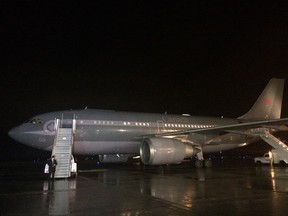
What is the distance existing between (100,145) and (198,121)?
28.5 ft

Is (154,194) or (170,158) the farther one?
(170,158)

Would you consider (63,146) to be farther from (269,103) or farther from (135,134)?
(269,103)

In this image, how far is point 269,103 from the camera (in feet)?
97.2

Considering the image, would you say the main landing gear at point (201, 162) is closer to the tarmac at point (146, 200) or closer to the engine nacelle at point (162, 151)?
the engine nacelle at point (162, 151)

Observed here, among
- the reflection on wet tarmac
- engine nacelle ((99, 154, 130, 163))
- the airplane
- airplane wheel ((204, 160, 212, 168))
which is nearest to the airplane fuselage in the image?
the airplane

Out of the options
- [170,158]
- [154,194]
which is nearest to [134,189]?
[154,194]

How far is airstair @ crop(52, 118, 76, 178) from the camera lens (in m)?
14.6

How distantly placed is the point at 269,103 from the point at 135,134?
15.8 metres

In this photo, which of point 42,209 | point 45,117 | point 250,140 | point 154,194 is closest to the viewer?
point 42,209

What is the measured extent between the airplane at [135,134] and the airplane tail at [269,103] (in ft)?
19.3

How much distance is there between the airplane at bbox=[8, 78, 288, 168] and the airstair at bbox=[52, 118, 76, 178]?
0.25m

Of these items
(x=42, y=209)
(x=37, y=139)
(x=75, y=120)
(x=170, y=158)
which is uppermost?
(x=75, y=120)

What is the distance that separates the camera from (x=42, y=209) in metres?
7.36

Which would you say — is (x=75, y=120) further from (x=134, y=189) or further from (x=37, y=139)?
(x=134, y=189)
